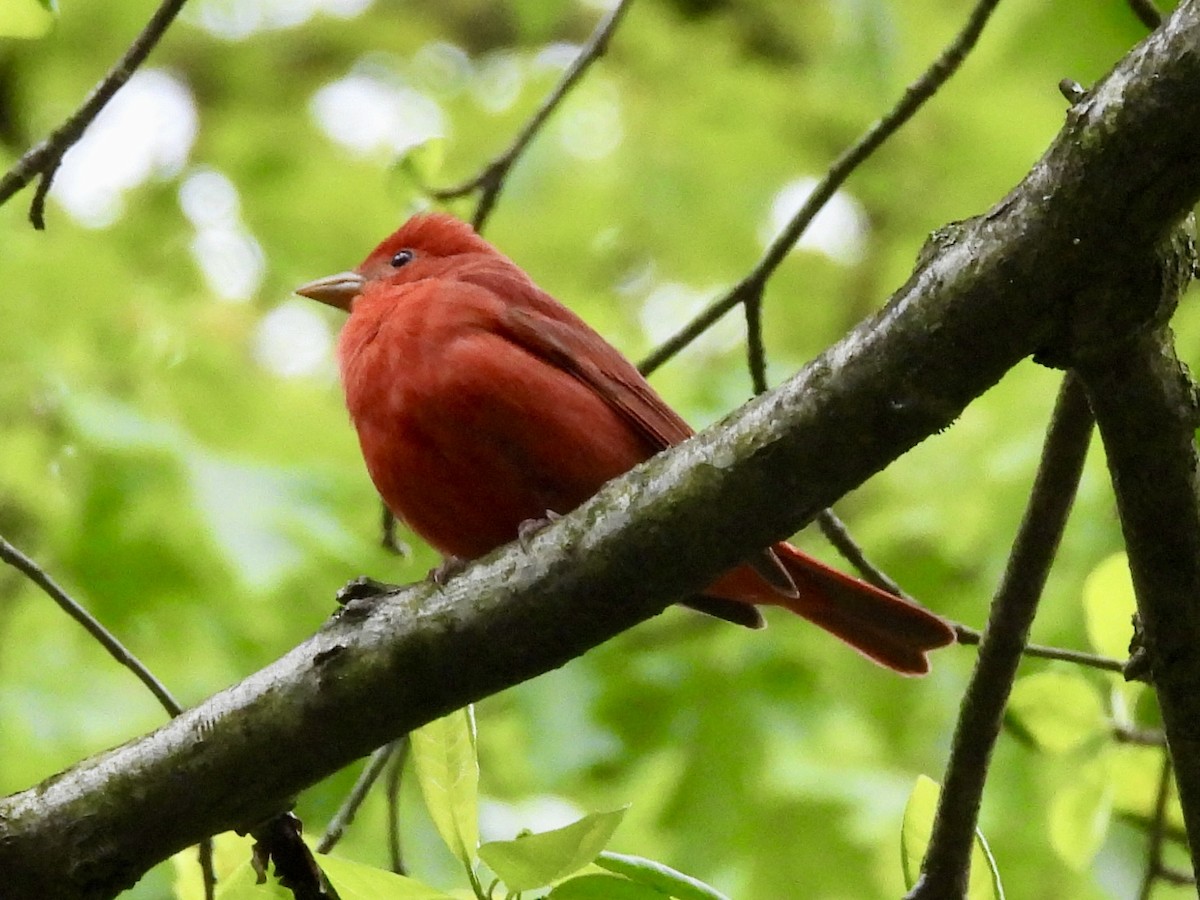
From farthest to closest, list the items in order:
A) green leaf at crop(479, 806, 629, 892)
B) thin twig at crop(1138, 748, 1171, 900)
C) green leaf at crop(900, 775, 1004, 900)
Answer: thin twig at crop(1138, 748, 1171, 900) < green leaf at crop(900, 775, 1004, 900) < green leaf at crop(479, 806, 629, 892)

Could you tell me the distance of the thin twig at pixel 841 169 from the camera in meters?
3.38

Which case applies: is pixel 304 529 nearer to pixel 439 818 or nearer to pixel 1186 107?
pixel 439 818

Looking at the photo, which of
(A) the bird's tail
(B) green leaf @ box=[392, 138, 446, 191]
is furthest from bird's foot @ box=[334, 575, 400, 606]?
(B) green leaf @ box=[392, 138, 446, 191]

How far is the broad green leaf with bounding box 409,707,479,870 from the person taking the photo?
7.26 ft

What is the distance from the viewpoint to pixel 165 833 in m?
2.51

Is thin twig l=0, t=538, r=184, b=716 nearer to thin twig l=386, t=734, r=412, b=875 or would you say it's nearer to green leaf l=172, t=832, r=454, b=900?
green leaf l=172, t=832, r=454, b=900

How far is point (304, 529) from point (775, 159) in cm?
313

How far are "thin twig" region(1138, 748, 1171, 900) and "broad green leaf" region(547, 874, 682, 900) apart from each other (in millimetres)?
1159

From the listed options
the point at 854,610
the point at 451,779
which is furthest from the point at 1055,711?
the point at 451,779

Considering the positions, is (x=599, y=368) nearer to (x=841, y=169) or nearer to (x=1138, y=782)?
(x=841, y=169)

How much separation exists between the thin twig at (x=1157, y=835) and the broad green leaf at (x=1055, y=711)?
160mm

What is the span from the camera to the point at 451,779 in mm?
2252

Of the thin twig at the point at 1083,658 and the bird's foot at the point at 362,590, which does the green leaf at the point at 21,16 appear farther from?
the thin twig at the point at 1083,658

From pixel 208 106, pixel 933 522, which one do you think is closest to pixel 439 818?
pixel 933 522
